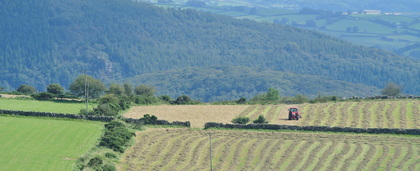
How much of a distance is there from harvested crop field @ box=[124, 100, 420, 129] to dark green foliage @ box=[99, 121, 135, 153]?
12.0 meters

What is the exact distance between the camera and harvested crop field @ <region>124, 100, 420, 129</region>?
92.1 m

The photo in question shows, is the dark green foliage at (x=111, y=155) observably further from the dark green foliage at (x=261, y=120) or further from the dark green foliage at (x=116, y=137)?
the dark green foliage at (x=261, y=120)

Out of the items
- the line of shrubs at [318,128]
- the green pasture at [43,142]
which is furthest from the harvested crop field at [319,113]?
the green pasture at [43,142]

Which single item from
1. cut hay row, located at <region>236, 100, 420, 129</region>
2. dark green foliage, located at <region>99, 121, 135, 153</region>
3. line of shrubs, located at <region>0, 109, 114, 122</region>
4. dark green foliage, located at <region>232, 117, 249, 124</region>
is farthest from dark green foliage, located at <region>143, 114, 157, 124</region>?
cut hay row, located at <region>236, 100, 420, 129</region>

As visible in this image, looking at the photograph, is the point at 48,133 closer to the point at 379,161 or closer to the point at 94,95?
the point at 379,161

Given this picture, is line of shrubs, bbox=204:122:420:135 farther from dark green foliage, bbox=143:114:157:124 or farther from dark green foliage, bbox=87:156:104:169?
dark green foliage, bbox=87:156:104:169

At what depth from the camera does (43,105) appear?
346ft

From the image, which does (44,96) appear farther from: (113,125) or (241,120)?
(241,120)

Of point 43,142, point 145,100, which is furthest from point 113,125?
point 145,100

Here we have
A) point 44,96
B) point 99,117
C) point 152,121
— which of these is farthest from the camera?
point 44,96

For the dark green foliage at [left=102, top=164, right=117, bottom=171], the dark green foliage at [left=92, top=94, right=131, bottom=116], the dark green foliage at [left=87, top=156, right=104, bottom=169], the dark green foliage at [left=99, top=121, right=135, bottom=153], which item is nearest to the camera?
the dark green foliage at [left=102, top=164, right=117, bottom=171]

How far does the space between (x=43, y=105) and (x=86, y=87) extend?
20599 millimetres

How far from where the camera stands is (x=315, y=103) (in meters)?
111

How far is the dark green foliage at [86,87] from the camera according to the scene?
125 m
